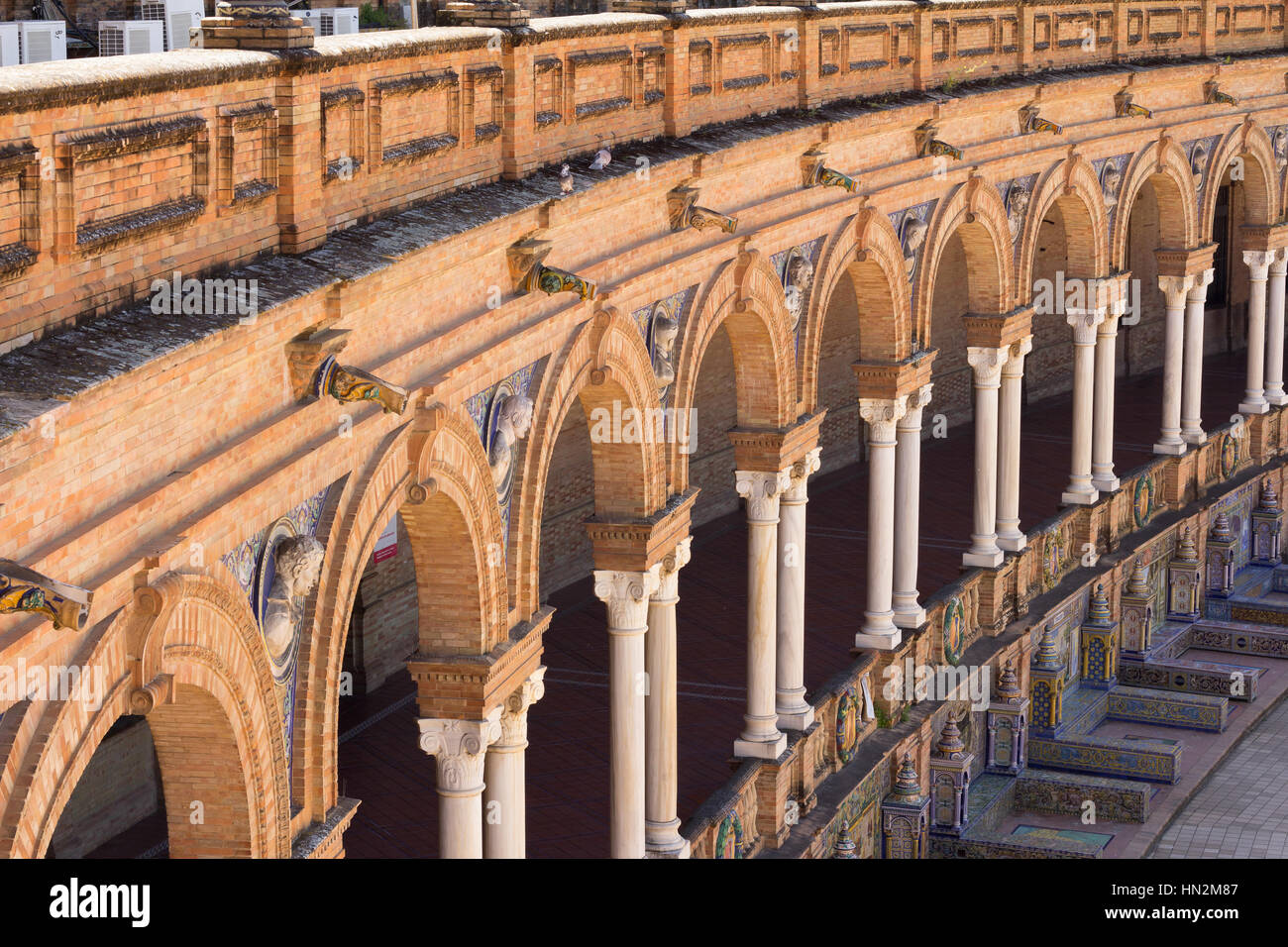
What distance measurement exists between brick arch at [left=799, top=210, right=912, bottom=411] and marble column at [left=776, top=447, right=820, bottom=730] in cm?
67

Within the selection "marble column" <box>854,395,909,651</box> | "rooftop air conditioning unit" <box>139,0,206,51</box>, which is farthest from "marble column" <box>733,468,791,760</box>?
"rooftop air conditioning unit" <box>139,0,206,51</box>

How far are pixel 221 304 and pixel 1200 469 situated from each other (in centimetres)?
1957

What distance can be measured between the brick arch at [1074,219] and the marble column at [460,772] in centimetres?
1082

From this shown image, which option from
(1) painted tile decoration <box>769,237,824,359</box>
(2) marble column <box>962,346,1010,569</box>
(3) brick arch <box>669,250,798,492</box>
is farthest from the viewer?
(2) marble column <box>962,346,1010,569</box>

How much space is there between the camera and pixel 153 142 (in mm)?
7766

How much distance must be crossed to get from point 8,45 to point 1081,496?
14269 mm

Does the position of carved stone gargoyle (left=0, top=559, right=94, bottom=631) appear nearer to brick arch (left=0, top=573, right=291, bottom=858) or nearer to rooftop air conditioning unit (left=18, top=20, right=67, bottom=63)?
brick arch (left=0, top=573, right=291, bottom=858)

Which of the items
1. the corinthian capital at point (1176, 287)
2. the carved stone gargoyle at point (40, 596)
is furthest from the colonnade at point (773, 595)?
the carved stone gargoyle at point (40, 596)

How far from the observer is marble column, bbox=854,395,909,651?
59.4ft

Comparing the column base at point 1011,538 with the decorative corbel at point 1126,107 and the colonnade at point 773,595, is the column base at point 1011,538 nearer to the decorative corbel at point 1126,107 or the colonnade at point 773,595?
the colonnade at point 773,595

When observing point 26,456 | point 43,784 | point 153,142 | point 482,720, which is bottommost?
point 482,720

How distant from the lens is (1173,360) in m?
25.4
